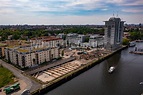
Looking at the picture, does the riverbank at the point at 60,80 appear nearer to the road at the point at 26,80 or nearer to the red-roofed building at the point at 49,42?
the road at the point at 26,80

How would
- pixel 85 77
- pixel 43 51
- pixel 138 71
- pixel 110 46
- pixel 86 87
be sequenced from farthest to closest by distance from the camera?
pixel 110 46 < pixel 43 51 < pixel 138 71 < pixel 85 77 < pixel 86 87

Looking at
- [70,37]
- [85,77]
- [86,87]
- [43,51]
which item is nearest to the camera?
[86,87]

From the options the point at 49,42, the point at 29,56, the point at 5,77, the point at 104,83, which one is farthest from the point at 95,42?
the point at 5,77

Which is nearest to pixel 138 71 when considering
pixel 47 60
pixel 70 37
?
Result: pixel 47 60

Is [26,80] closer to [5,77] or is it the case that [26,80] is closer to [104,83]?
[5,77]

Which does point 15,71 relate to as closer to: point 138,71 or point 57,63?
point 57,63

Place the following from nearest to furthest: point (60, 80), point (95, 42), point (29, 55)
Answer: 1. point (60, 80)
2. point (29, 55)
3. point (95, 42)
